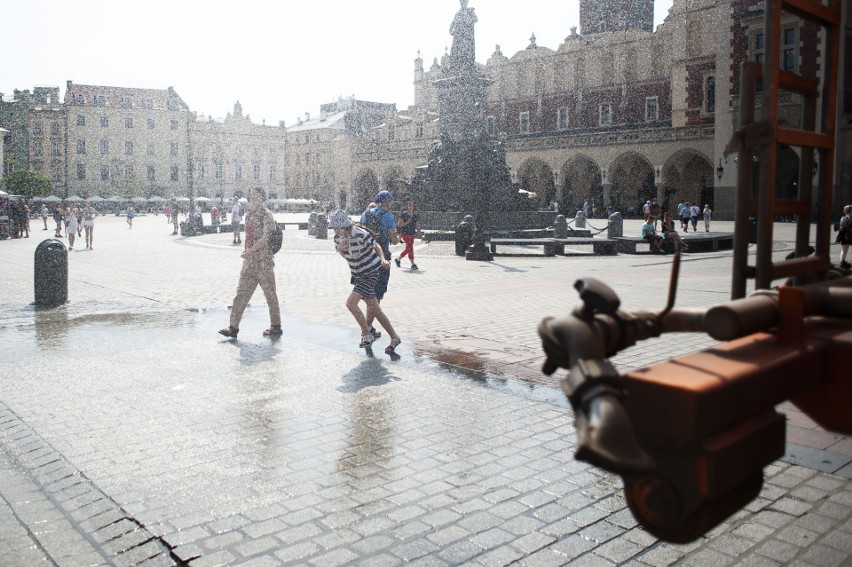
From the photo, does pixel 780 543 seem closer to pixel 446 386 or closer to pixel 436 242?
pixel 446 386

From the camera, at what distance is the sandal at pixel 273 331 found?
9.21 m

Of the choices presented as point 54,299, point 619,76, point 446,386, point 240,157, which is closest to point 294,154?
point 240,157

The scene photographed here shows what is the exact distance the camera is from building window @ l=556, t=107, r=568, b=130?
6186 cm

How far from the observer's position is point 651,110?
2229 inches

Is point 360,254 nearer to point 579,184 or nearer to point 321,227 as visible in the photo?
point 321,227

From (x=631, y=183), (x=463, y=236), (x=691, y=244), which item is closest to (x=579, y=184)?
(x=631, y=183)

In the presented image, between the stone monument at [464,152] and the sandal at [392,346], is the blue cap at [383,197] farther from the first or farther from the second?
the stone monument at [464,152]

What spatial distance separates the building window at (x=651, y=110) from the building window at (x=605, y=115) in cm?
316

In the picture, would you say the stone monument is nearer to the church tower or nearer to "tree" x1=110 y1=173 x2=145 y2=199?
the church tower

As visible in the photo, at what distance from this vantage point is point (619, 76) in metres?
58.4

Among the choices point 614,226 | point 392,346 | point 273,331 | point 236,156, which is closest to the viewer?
point 392,346

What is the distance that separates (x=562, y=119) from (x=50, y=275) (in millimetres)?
54901

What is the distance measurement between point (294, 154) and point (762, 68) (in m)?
99.1

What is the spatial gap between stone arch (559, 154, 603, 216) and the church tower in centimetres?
1792
